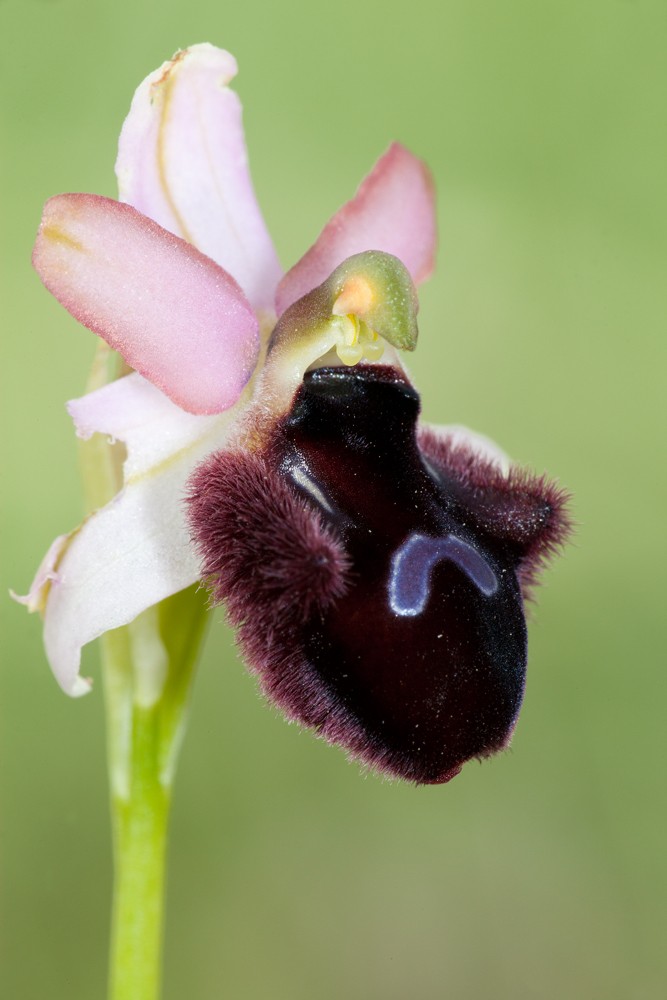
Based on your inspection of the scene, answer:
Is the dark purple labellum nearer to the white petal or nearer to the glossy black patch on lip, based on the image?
the glossy black patch on lip

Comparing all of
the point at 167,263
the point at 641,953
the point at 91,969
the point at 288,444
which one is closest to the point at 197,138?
the point at 167,263

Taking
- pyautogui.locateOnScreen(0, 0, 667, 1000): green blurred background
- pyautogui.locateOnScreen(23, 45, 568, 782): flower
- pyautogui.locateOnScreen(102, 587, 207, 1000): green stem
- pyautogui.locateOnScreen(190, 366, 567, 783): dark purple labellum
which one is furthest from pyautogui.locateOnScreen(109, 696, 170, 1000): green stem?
pyautogui.locateOnScreen(0, 0, 667, 1000): green blurred background

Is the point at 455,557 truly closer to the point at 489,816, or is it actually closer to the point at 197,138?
the point at 197,138

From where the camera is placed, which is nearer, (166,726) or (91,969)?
(166,726)

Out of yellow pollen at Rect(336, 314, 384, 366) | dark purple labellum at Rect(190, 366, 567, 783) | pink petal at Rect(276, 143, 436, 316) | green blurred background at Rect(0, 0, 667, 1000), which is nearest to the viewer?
dark purple labellum at Rect(190, 366, 567, 783)

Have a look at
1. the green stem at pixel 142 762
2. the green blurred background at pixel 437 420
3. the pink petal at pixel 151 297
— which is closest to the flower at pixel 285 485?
the pink petal at pixel 151 297

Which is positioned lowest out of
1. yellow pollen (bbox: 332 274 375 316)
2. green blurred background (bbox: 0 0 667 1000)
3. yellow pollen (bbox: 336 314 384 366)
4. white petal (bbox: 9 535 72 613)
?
green blurred background (bbox: 0 0 667 1000)

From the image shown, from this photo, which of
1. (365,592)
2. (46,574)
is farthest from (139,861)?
(365,592)
